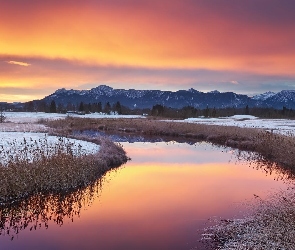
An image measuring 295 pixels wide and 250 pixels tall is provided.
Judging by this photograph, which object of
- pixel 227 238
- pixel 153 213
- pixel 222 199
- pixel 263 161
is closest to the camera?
pixel 227 238

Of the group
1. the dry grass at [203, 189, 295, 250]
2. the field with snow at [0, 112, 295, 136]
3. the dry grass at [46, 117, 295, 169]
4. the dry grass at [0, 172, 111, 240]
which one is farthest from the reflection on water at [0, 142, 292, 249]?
the field with snow at [0, 112, 295, 136]

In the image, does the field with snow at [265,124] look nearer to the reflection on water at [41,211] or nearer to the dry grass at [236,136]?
the dry grass at [236,136]

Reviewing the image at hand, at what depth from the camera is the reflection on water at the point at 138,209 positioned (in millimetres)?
11121

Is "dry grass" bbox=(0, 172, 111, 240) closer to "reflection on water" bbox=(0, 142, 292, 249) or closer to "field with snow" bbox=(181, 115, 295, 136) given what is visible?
"reflection on water" bbox=(0, 142, 292, 249)

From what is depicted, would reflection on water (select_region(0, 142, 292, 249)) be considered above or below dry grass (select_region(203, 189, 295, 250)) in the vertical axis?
below

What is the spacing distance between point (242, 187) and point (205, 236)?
811 cm

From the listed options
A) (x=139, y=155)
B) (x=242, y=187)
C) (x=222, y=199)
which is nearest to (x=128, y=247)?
(x=222, y=199)

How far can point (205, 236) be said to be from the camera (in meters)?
11.2

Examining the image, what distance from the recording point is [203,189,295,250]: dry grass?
8.80 meters

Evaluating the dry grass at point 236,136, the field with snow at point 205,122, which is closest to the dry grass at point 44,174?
the dry grass at point 236,136

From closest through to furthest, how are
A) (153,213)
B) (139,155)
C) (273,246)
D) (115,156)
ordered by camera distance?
(273,246) → (153,213) → (115,156) → (139,155)

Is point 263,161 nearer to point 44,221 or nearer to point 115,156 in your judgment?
point 115,156

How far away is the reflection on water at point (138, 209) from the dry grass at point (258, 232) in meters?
0.65

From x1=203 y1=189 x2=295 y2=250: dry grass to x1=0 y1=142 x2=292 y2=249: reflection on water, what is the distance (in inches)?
25.6
